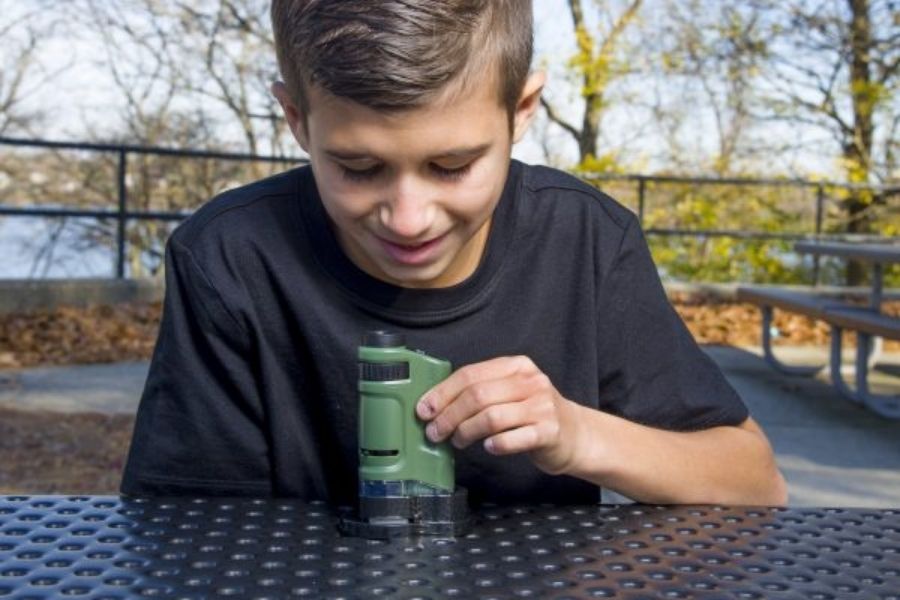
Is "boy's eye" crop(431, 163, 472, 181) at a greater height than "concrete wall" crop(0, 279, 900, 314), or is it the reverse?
"boy's eye" crop(431, 163, 472, 181)

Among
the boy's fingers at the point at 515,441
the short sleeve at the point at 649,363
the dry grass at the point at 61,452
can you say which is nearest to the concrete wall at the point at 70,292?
the dry grass at the point at 61,452

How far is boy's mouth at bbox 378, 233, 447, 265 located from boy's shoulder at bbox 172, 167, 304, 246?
1.10 ft

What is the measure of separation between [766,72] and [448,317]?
10.5 meters

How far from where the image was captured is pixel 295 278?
152 cm

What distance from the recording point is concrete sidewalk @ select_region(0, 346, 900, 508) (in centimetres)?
431

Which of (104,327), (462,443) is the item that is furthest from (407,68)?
(104,327)

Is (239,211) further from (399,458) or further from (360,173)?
(399,458)

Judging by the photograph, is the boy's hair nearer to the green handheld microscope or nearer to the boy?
the boy

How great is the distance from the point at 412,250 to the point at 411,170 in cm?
12

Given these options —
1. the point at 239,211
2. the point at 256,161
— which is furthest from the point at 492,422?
the point at 256,161

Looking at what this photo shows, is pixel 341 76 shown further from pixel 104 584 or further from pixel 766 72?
pixel 766 72

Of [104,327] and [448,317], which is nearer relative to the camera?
[448,317]

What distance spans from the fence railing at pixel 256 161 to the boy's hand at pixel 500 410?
25.8ft

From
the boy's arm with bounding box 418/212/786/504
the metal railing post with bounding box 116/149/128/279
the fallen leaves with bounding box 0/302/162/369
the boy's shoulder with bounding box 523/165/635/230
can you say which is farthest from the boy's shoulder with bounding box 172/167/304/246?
the metal railing post with bounding box 116/149/128/279
